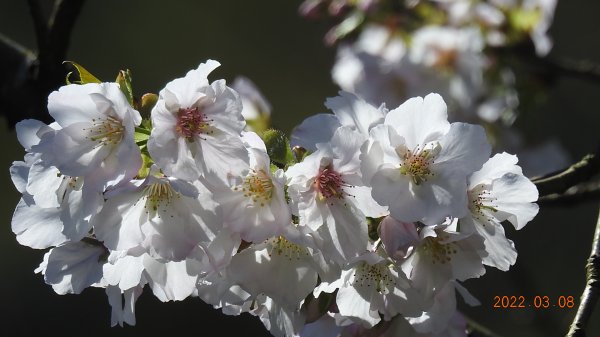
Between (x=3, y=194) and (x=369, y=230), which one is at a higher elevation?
(x=369, y=230)

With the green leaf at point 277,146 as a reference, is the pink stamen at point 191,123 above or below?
above

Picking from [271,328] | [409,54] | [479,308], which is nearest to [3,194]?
[479,308]

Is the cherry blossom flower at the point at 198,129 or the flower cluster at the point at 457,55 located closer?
the cherry blossom flower at the point at 198,129

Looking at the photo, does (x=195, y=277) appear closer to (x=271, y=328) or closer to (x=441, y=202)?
(x=271, y=328)

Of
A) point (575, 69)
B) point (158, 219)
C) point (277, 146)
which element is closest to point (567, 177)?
point (277, 146)

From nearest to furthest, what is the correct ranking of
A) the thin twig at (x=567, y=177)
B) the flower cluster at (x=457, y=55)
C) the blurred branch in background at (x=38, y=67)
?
the thin twig at (x=567, y=177) < the blurred branch in background at (x=38, y=67) < the flower cluster at (x=457, y=55)

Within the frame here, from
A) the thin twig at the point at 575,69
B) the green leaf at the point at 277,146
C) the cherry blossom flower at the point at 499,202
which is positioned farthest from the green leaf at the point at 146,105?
the thin twig at the point at 575,69

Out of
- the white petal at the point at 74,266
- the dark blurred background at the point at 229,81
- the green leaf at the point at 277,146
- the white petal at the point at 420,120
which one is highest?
the white petal at the point at 420,120

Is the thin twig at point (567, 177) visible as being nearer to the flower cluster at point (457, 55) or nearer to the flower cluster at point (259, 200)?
the flower cluster at point (259, 200)

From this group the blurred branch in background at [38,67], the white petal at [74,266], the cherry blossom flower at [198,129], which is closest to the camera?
the cherry blossom flower at [198,129]

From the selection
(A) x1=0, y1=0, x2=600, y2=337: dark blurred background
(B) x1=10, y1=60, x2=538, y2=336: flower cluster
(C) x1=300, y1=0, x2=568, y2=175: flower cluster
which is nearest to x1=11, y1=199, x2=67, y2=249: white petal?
(B) x1=10, y1=60, x2=538, y2=336: flower cluster
